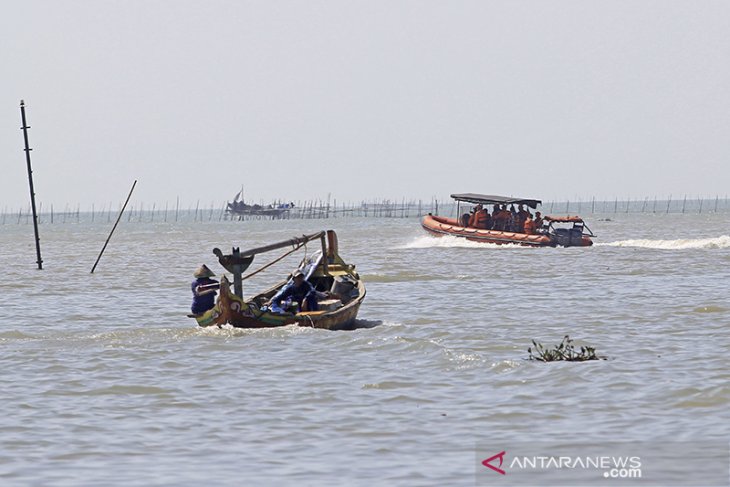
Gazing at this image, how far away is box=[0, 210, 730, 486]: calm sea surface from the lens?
9.39 meters

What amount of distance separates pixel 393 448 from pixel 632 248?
37.5 meters

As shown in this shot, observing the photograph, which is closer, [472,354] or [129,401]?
[129,401]

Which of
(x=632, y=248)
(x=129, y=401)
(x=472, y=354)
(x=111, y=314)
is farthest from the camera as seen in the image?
(x=632, y=248)

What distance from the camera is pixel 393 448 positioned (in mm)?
9680

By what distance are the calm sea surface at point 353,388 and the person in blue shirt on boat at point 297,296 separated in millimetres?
843

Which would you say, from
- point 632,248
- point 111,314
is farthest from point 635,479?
point 632,248

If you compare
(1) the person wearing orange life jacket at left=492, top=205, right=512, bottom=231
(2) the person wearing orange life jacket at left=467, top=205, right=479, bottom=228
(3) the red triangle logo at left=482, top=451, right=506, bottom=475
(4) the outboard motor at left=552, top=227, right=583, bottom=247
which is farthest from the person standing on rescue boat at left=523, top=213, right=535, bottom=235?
(3) the red triangle logo at left=482, top=451, right=506, bottom=475

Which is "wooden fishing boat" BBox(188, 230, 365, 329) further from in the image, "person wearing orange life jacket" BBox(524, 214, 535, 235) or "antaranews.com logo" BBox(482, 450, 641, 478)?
"person wearing orange life jacket" BBox(524, 214, 535, 235)

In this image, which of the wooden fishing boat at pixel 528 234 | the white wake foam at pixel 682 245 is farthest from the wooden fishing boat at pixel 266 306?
the white wake foam at pixel 682 245

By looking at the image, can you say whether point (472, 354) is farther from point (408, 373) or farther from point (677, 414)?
point (677, 414)

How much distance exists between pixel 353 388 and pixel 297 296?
21.9 ft

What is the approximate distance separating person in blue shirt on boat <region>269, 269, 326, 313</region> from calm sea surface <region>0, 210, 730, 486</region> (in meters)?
0.84

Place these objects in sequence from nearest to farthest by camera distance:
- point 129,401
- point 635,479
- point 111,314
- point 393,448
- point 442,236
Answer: point 635,479 < point 393,448 < point 129,401 < point 111,314 < point 442,236

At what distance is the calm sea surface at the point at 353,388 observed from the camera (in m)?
9.39
